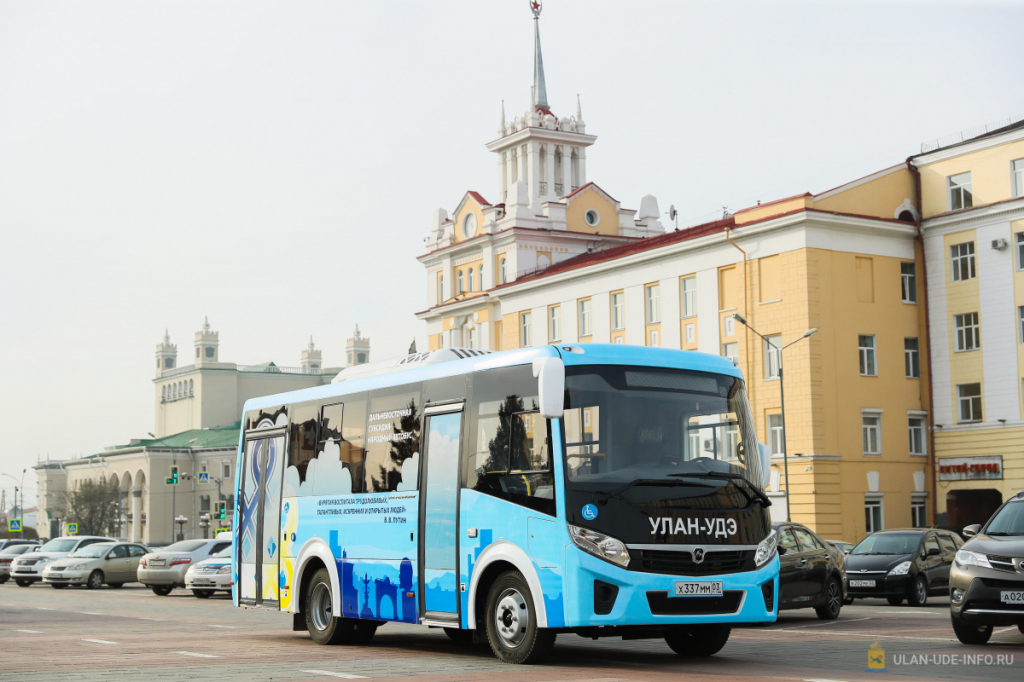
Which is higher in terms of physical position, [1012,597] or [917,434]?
[917,434]

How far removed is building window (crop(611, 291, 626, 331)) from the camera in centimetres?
5909

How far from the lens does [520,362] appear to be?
12711 millimetres

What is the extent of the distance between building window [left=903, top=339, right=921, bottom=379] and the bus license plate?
140ft

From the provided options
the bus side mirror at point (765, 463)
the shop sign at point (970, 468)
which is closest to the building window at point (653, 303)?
the shop sign at point (970, 468)

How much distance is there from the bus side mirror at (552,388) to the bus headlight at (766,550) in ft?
8.58

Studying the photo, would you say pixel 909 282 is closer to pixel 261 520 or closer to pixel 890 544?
pixel 890 544

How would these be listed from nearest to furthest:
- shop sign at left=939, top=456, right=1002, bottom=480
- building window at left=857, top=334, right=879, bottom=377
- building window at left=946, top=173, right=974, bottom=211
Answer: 1. shop sign at left=939, top=456, right=1002, bottom=480
2. building window at left=946, top=173, right=974, bottom=211
3. building window at left=857, top=334, right=879, bottom=377

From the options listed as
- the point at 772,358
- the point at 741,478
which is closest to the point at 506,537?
the point at 741,478

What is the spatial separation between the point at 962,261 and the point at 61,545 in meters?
35.1

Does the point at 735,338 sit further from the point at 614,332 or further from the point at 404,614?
the point at 404,614

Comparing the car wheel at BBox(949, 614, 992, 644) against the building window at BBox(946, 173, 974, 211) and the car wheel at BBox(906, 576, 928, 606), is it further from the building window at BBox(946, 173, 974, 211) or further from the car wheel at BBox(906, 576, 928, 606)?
the building window at BBox(946, 173, 974, 211)

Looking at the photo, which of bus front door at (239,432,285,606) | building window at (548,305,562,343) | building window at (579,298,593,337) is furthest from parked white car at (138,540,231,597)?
building window at (548,305,562,343)

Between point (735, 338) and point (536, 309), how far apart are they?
14.1m

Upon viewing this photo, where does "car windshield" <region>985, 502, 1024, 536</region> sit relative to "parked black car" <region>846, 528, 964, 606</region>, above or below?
above
